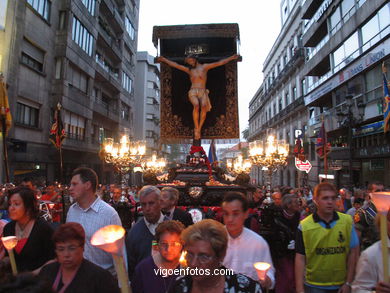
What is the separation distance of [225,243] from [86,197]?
6.59 feet

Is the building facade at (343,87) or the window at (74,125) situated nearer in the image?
the building facade at (343,87)

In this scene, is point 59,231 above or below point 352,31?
below

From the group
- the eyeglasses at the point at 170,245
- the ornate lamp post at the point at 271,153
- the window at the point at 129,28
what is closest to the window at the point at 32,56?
the ornate lamp post at the point at 271,153

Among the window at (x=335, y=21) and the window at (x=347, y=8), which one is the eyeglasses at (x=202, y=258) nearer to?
the window at (x=347, y=8)

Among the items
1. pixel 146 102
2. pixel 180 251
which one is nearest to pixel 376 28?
pixel 180 251

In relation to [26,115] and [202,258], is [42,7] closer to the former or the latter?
[26,115]

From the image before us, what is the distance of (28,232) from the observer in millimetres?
2932

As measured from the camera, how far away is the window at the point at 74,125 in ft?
67.9

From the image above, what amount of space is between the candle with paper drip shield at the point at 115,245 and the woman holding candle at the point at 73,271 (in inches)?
22.4

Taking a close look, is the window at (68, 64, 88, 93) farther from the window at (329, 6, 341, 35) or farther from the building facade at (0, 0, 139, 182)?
the window at (329, 6, 341, 35)

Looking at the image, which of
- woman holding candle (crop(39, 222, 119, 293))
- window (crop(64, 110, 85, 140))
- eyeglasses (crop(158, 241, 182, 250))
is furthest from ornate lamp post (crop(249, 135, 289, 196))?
window (crop(64, 110, 85, 140))

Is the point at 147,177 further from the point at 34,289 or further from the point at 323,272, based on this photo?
the point at 34,289

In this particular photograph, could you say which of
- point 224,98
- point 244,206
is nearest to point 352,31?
point 224,98

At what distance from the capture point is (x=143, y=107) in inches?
1748
